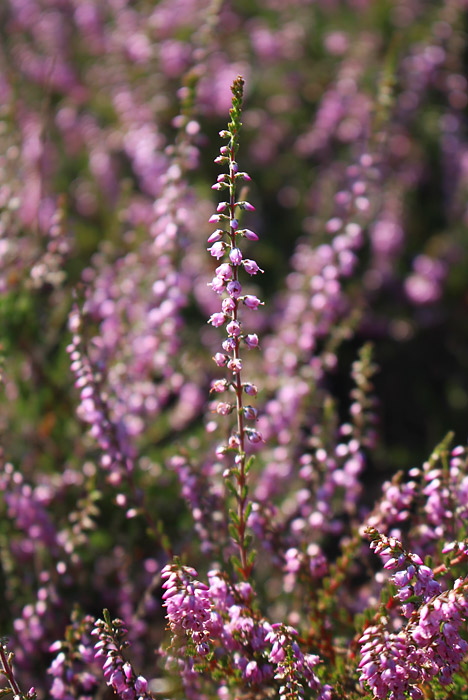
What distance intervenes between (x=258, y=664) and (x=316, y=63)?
580 centimetres

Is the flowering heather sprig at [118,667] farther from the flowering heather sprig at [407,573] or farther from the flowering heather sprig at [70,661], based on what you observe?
the flowering heather sprig at [407,573]

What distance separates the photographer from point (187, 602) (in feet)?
5.59

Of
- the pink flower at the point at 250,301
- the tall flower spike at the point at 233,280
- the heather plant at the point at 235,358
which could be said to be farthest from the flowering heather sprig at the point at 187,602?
the pink flower at the point at 250,301

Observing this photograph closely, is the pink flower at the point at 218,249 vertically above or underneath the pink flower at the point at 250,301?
above

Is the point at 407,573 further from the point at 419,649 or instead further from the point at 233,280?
the point at 233,280

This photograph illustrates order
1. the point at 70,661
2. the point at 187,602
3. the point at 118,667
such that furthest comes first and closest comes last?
the point at 70,661
the point at 118,667
the point at 187,602

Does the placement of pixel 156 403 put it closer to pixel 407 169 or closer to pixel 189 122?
pixel 189 122

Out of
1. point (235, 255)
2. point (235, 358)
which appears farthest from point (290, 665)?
point (235, 255)

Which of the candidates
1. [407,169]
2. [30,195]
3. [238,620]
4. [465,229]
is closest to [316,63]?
[407,169]

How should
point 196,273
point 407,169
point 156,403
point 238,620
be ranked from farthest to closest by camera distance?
1. point 407,169
2. point 196,273
3. point 156,403
4. point 238,620

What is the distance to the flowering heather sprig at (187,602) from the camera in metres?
1.71

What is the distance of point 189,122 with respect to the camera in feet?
10.1

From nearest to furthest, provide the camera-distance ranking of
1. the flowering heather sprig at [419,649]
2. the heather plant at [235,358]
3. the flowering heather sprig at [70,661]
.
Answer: the flowering heather sprig at [419,649] < the heather plant at [235,358] < the flowering heather sprig at [70,661]

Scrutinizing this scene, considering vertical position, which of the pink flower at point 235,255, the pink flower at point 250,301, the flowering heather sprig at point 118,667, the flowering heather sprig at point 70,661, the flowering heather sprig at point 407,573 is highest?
the pink flower at point 235,255
